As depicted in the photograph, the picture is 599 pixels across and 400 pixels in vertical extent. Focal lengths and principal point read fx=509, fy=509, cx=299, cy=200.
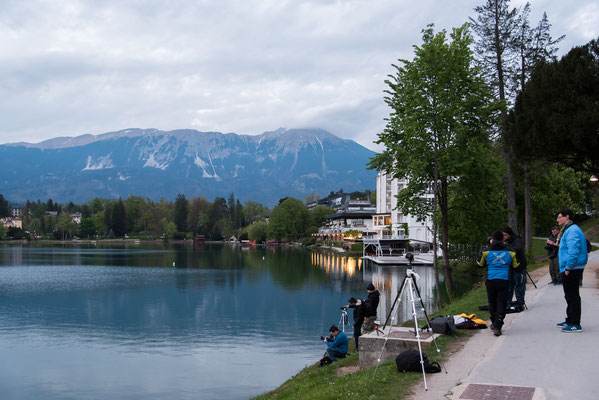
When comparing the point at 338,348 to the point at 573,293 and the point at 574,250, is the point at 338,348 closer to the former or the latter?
the point at 573,293

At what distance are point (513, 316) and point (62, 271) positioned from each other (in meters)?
62.8

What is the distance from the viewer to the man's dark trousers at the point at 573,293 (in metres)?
10.6

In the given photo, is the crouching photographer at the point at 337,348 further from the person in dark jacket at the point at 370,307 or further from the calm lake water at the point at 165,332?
the calm lake water at the point at 165,332

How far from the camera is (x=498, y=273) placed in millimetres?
11320

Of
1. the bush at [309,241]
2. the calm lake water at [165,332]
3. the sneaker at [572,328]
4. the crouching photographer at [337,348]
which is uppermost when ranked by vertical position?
the sneaker at [572,328]

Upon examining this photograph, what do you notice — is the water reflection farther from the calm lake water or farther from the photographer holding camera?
the photographer holding camera

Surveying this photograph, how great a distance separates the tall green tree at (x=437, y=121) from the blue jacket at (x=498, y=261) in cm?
1319

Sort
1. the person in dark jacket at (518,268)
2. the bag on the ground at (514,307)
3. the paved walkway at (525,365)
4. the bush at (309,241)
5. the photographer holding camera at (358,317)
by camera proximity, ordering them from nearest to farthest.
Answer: the paved walkway at (525,365), the person in dark jacket at (518,268), the bag on the ground at (514,307), the photographer holding camera at (358,317), the bush at (309,241)

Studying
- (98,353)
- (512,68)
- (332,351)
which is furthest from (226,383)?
(512,68)

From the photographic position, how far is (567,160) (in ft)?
89.8

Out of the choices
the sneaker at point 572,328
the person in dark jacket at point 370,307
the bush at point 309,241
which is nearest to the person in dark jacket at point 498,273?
the sneaker at point 572,328

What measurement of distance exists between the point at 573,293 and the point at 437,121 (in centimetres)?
1570

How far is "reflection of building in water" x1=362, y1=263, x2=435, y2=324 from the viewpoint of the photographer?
98.5ft

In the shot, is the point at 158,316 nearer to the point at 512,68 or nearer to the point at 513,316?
the point at 513,316
